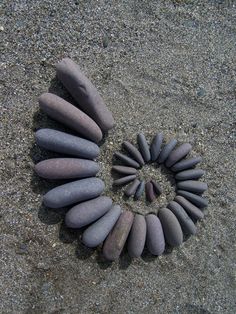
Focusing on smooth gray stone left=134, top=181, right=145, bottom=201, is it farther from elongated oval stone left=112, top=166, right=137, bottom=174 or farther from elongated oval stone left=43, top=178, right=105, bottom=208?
elongated oval stone left=43, top=178, right=105, bottom=208

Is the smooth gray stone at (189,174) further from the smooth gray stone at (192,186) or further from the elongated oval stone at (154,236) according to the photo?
the elongated oval stone at (154,236)

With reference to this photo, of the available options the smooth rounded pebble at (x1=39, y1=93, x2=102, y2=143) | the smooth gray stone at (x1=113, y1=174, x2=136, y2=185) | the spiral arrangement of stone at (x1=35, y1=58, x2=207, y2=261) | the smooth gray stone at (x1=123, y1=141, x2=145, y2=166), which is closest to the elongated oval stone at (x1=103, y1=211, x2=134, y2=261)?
the spiral arrangement of stone at (x1=35, y1=58, x2=207, y2=261)

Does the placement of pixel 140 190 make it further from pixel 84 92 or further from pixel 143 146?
pixel 84 92

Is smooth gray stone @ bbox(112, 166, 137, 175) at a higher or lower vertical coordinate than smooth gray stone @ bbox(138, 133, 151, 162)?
lower

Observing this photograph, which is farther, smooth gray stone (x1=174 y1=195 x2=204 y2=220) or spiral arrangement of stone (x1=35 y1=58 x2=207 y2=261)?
smooth gray stone (x1=174 y1=195 x2=204 y2=220)

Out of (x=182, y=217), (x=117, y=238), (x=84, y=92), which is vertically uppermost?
(x=84, y=92)

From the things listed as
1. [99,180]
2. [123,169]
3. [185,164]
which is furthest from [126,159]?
[185,164]
